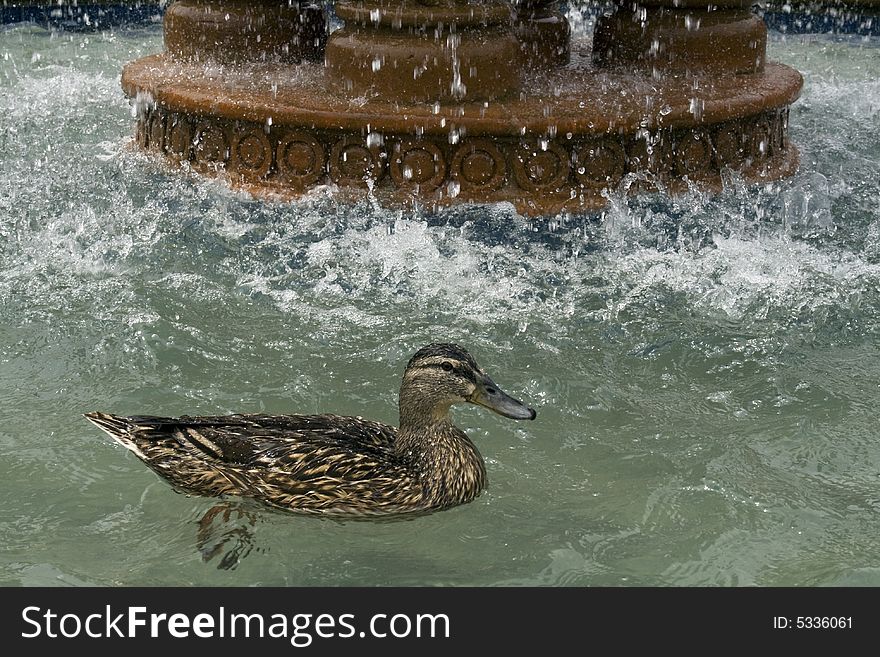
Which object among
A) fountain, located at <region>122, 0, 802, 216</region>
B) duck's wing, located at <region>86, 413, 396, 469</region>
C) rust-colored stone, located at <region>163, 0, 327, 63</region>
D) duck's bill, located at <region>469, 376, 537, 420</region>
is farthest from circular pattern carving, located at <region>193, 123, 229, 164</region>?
duck's bill, located at <region>469, 376, 537, 420</region>

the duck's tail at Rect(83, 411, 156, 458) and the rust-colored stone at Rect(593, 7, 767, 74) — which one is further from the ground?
the rust-colored stone at Rect(593, 7, 767, 74)

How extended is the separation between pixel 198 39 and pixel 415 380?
445cm

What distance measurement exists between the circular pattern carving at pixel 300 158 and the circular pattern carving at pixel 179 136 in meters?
0.66

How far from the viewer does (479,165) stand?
6.50m

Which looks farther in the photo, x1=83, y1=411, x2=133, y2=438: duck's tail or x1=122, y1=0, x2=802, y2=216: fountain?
x1=122, y1=0, x2=802, y2=216: fountain

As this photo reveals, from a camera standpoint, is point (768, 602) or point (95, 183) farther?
point (95, 183)

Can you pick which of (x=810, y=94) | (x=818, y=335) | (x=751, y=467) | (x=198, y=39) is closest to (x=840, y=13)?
(x=810, y=94)

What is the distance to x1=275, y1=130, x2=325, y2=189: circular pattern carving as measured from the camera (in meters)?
6.60

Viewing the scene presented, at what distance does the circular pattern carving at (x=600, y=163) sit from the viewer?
258 inches

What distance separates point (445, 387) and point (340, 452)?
0.39m

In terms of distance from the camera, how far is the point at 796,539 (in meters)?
3.72

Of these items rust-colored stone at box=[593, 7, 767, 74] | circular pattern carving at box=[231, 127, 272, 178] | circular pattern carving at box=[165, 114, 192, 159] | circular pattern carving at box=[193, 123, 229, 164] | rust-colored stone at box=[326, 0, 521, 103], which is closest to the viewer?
rust-colored stone at box=[326, 0, 521, 103]

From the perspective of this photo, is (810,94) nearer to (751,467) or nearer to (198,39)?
(198,39)

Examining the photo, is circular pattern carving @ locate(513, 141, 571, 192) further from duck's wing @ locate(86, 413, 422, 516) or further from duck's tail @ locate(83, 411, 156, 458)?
duck's tail @ locate(83, 411, 156, 458)
